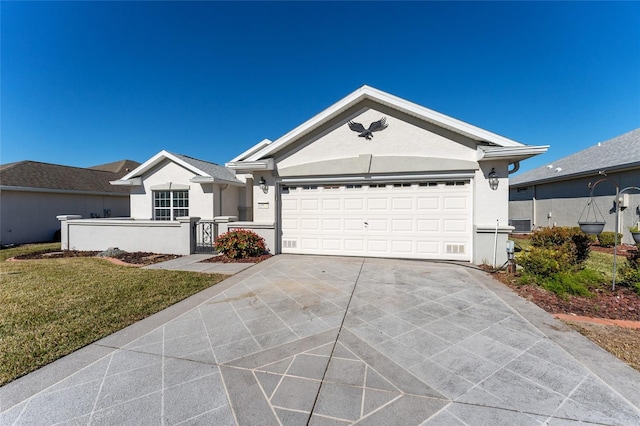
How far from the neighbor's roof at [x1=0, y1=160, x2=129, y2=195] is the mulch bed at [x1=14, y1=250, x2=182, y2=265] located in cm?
591

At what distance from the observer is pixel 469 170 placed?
7.54 m

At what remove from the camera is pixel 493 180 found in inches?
288

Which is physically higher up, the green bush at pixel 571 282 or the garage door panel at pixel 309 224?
the garage door panel at pixel 309 224

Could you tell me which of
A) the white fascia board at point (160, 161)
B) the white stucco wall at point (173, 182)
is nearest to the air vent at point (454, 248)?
the white stucco wall at point (173, 182)

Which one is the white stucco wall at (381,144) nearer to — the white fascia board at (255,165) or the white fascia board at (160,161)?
the white fascia board at (255,165)

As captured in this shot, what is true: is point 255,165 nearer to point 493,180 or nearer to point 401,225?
point 401,225

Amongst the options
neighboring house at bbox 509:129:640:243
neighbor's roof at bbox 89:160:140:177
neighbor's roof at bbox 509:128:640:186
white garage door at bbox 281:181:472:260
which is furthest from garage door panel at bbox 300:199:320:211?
neighbor's roof at bbox 89:160:140:177

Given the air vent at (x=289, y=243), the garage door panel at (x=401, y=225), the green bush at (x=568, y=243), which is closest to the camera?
the green bush at (x=568, y=243)

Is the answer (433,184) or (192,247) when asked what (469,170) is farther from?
(192,247)

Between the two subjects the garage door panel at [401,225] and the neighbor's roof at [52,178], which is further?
the neighbor's roof at [52,178]

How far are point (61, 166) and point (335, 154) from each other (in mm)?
20526

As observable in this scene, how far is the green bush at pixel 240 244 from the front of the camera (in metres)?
8.38

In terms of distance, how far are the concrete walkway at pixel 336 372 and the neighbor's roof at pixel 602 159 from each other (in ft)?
42.0

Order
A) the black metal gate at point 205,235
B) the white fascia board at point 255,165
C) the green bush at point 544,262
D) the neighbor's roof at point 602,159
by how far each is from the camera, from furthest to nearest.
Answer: the neighbor's roof at point 602,159, the black metal gate at point 205,235, the white fascia board at point 255,165, the green bush at point 544,262
